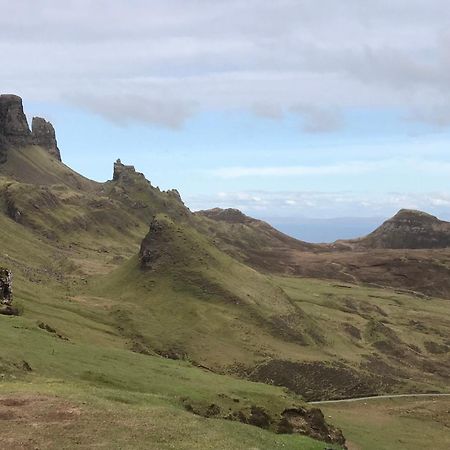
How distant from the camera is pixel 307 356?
8638 centimetres

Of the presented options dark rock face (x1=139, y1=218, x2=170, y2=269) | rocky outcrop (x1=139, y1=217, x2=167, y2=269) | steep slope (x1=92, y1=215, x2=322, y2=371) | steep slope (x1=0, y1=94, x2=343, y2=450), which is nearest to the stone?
steep slope (x1=0, y1=94, x2=343, y2=450)

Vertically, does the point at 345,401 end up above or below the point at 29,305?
below

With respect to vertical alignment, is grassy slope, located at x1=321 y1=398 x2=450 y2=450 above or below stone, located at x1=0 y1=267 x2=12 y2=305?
below

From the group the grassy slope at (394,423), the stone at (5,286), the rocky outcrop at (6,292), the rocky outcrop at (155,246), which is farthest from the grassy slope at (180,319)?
the grassy slope at (394,423)

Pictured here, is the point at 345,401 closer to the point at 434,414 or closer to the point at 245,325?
the point at 434,414

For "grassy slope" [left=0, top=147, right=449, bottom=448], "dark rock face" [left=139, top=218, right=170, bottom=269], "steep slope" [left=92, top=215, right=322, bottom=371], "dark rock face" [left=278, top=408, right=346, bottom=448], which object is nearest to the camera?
"dark rock face" [left=278, top=408, right=346, bottom=448]

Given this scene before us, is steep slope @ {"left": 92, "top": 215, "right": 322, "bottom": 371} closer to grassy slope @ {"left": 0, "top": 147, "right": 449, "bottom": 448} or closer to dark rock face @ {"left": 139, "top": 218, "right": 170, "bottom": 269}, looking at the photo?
dark rock face @ {"left": 139, "top": 218, "right": 170, "bottom": 269}

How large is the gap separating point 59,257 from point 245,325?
65977mm

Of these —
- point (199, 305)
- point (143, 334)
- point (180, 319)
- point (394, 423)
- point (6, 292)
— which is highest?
point (6, 292)

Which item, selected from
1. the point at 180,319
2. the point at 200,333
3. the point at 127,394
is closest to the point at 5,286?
the point at 127,394

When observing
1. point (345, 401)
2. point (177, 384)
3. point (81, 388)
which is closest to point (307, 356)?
point (345, 401)

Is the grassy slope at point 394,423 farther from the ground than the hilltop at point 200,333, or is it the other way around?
the hilltop at point 200,333

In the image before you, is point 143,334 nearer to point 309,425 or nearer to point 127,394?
point 309,425

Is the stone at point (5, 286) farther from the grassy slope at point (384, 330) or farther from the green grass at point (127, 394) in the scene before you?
the grassy slope at point (384, 330)
